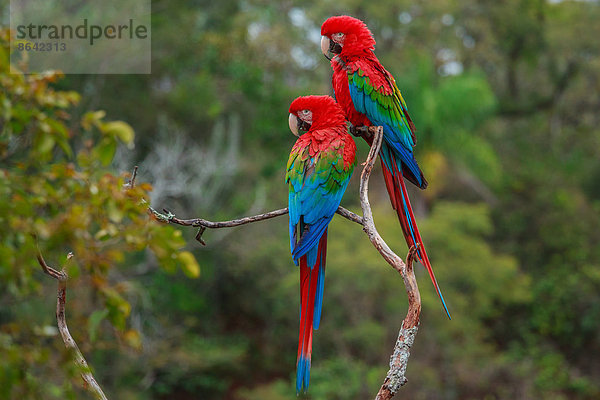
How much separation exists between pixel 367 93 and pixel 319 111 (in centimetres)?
12

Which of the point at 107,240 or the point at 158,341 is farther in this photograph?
the point at 158,341

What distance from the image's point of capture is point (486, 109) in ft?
26.6

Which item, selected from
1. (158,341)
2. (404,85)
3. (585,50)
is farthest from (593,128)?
(158,341)

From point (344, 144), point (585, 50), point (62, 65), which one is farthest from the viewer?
point (585, 50)

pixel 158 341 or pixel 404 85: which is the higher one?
pixel 404 85

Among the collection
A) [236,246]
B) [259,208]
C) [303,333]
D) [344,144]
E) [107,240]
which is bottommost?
[236,246]

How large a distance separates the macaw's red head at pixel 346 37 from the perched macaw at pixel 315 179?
0.15 metres

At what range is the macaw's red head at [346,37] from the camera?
1.39 meters

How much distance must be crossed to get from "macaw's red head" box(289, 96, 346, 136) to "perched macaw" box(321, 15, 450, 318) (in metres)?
0.07

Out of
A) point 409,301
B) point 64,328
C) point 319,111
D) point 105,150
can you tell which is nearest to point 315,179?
point 319,111

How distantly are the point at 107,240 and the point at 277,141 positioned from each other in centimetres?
750

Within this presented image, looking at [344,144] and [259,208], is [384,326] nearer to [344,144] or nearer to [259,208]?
[259,208]
